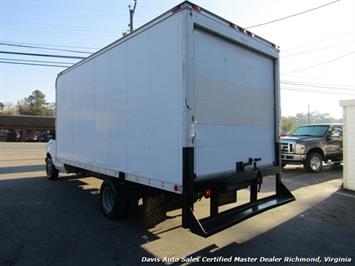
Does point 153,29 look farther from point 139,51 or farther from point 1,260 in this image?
point 1,260

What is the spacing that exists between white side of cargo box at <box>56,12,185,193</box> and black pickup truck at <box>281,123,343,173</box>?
29.7 ft

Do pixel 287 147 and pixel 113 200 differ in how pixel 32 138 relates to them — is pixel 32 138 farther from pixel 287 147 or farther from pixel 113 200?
pixel 113 200

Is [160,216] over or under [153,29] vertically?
under

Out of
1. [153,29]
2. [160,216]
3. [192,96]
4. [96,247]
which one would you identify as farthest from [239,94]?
[96,247]

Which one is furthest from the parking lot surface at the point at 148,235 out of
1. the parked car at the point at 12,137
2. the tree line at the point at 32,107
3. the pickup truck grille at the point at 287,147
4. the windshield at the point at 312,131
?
the tree line at the point at 32,107

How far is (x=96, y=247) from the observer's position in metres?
4.88

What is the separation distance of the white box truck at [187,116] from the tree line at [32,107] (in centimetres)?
8498

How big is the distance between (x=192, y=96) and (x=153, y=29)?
1.40 metres

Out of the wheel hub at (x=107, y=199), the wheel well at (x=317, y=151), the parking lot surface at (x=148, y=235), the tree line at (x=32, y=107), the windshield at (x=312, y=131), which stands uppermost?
the tree line at (x=32, y=107)

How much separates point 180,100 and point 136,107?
128cm

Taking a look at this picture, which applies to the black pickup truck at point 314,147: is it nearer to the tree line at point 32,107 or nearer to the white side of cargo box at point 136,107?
the white side of cargo box at point 136,107

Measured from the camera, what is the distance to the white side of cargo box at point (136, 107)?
4398mm

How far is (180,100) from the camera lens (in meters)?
4.25

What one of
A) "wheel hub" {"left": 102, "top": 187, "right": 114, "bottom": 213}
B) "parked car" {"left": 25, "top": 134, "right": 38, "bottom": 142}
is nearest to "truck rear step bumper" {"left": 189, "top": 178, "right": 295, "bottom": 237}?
"wheel hub" {"left": 102, "top": 187, "right": 114, "bottom": 213}
